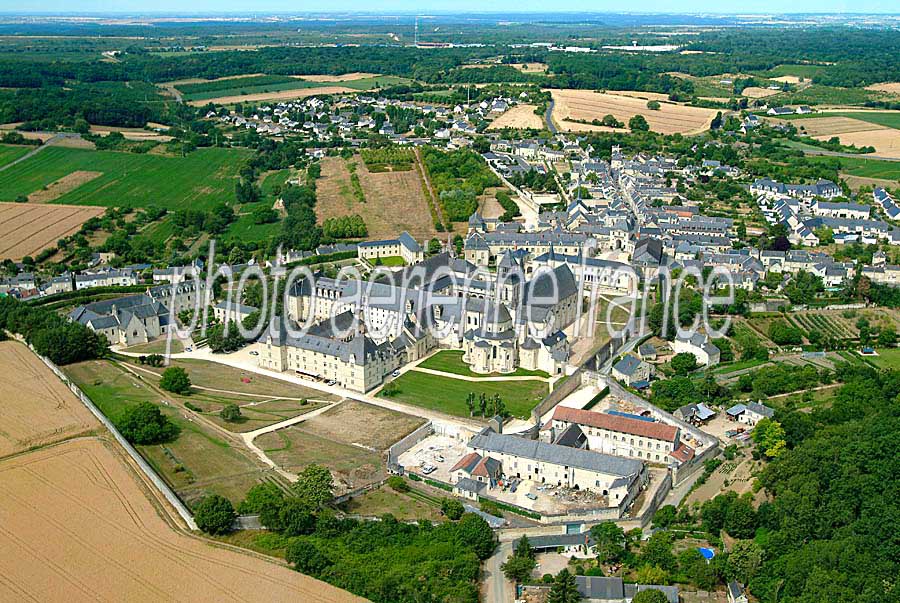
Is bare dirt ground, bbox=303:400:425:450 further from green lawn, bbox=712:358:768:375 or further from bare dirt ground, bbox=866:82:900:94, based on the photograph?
bare dirt ground, bbox=866:82:900:94

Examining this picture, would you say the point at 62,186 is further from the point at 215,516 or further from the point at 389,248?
the point at 215,516

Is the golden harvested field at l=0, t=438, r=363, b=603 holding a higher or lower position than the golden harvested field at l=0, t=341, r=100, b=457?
higher

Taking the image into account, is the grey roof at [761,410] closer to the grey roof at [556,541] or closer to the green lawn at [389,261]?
the grey roof at [556,541]

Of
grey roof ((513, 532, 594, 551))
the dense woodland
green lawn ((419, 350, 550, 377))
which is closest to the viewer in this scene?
grey roof ((513, 532, 594, 551))

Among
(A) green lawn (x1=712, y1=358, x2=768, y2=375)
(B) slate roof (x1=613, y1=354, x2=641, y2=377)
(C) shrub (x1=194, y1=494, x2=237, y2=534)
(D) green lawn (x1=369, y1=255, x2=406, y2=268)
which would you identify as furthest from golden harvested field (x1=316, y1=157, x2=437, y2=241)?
(C) shrub (x1=194, y1=494, x2=237, y2=534)

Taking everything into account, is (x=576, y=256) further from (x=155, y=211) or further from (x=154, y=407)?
(x=155, y=211)

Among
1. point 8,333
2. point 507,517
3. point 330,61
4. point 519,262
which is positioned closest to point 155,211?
point 8,333

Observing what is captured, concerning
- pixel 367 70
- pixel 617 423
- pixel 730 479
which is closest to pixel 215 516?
pixel 617 423
